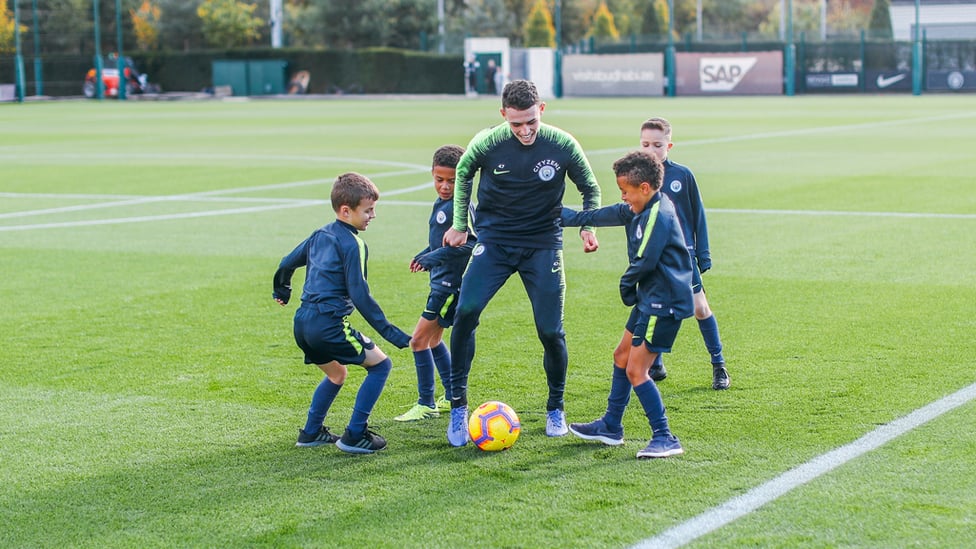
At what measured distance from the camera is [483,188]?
22.9 ft

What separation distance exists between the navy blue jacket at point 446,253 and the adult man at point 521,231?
5.5 inches

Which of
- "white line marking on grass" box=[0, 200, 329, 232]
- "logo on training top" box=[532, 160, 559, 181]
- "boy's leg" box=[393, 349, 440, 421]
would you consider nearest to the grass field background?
"white line marking on grass" box=[0, 200, 329, 232]

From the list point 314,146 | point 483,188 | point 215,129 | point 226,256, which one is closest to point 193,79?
point 215,129

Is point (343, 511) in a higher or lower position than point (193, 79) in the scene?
lower

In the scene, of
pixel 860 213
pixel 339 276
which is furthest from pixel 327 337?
pixel 860 213

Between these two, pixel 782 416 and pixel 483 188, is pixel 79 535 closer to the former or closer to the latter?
pixel 483 188

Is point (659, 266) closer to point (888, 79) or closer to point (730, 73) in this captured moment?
point (730, 73)

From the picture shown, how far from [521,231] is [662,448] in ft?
4.72

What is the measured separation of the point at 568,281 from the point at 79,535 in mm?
6987

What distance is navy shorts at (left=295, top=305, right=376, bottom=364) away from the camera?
634 centimetres

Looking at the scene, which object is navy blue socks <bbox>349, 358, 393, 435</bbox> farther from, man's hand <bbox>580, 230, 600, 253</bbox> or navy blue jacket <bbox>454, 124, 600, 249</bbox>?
man's hand <bbox>580, 230, 600, 253</bbox>

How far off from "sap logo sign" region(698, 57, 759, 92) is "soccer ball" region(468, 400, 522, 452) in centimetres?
5897

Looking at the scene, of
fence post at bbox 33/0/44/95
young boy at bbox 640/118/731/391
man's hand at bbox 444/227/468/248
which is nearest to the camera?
man's hand at bbox 444/227/468/248

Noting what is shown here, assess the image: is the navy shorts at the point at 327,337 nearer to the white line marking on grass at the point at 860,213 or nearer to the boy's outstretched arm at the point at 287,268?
the boy's outstretched arm at the point at 287,268
